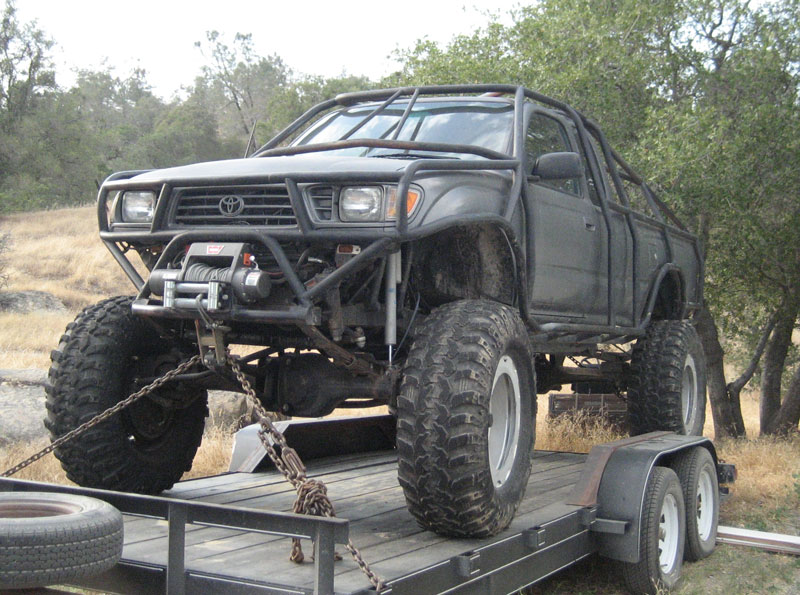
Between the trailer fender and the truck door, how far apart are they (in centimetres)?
83

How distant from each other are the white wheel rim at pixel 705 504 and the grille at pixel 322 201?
10.8ft

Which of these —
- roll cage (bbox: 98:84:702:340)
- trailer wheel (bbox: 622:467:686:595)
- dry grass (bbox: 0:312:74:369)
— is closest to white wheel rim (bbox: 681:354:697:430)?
roll cage (bbox: 98:84:702:340)

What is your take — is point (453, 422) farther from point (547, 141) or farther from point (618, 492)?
point (547, 141)

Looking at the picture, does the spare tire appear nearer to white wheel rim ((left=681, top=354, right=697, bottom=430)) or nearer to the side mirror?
the side mirror

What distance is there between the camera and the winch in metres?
3.76

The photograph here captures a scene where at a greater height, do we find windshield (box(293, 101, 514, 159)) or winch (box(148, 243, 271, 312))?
windshield (box(293, 101, 514, 159))

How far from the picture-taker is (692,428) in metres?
7.27

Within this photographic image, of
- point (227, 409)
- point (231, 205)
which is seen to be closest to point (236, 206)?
point (231, 205)

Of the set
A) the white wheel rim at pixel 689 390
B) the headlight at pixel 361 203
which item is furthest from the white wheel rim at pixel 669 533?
the headlight at pixel 361 203

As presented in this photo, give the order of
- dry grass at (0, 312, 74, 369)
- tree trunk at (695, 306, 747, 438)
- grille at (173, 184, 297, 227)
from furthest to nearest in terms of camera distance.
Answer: dry grass at (0, 312, 74, 369) < tree trunk at (695, 306, 747, 438) < grille at (173, 184, 297, 227)

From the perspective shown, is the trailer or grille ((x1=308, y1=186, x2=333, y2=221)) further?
grille ((x1=308, y1=186, x2=333, y2=221))

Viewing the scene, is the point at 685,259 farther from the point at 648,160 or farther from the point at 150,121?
the point at 150,121

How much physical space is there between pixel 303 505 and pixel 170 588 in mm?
509

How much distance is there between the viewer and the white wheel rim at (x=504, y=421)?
14.3ft
